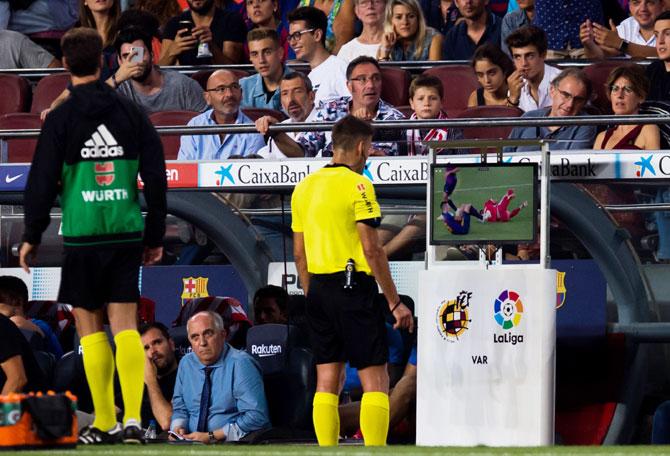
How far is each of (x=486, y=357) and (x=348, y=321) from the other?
1705mm

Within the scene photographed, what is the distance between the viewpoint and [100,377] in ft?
24.1

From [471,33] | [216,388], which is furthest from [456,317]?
[471,33]

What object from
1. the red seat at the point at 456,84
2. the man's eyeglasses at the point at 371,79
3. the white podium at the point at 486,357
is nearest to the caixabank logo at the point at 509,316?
the white podium at the point at 486,357

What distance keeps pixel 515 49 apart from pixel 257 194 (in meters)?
2.40

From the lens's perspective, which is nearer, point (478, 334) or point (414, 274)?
point (478, 334)

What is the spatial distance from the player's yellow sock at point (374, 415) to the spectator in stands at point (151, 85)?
5.05 metres

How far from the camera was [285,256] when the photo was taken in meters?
11.8

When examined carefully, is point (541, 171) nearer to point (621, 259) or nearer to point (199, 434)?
point (621, 259)

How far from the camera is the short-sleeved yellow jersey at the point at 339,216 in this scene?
8359 mm

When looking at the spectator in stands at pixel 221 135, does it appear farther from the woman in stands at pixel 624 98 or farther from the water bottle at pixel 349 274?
the water bottle at pixel 349 274

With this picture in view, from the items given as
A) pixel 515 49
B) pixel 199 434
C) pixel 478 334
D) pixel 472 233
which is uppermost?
pixel 515 49

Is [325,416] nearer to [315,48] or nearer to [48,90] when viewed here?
[315,48]

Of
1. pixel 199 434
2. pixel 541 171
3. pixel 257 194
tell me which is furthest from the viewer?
pixel 257 194

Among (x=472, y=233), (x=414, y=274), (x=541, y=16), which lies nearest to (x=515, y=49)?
(x=541, y=16)
